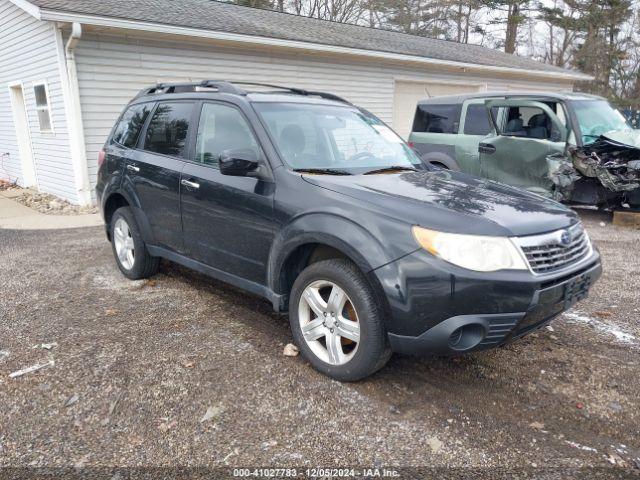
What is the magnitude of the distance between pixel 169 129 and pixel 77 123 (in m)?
5.41

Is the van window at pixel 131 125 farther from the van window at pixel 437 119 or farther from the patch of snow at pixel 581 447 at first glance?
the van window at pixel 437 119

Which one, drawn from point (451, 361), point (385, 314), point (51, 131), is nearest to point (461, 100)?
point (451, 361)

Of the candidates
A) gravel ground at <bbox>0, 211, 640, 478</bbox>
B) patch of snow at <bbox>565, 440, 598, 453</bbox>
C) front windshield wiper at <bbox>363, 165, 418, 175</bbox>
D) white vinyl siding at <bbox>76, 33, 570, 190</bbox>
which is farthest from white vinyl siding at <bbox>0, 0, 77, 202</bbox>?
patch of snow at <bbox>565, 440, 598, 453</bbox>

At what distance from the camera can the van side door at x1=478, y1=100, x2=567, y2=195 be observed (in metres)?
7.25

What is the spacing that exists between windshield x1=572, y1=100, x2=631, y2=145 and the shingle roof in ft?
20.1

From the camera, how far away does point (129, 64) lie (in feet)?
30.1

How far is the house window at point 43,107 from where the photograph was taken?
946 centimetres

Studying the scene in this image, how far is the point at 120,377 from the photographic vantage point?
312cm

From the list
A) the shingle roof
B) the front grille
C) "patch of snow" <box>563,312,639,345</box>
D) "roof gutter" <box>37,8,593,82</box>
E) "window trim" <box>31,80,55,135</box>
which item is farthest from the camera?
"window trim" <box>31,80,55,135</box>

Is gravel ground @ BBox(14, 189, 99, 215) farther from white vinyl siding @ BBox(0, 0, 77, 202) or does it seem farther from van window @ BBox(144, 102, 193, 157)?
van window @ BBox(144, 102, 193, 157)

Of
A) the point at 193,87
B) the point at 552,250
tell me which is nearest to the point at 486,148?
the point at 193,87

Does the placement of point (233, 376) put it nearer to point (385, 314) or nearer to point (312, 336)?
point (312, 336)

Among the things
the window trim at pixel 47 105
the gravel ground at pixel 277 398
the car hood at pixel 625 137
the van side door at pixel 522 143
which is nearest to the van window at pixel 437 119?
the van side door at pixel 522 143

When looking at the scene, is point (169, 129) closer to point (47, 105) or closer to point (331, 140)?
point (331, 140)
